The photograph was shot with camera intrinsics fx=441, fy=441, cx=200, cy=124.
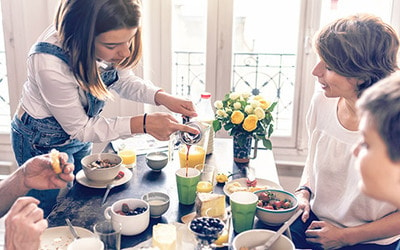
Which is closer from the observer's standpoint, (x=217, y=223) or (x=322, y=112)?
(x=217, y=223)

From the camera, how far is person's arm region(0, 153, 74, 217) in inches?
A: 56.1

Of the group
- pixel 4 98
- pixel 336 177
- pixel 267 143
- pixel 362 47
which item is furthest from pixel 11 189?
pixel 4 98

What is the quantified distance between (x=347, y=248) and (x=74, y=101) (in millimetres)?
1123

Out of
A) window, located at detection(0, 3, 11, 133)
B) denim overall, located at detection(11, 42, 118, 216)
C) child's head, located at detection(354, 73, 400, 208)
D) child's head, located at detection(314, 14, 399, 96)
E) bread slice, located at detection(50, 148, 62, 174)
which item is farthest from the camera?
window, located at detection(0, 3, 11, 133)

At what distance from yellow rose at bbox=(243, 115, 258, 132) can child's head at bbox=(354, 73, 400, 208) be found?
960 millimetres

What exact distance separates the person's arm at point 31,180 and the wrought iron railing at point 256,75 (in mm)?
1547

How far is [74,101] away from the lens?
167cm

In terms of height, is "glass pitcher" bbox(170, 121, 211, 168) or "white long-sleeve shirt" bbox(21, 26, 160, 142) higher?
Result: "white long-sleeve shirt" bbox(21, 26, 160, 142)

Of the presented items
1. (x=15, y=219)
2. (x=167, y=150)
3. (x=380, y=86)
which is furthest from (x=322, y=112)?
(x=15, y=219)

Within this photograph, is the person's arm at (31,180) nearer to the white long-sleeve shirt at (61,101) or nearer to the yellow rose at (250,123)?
the white long-sleeve shirt at (61,101)

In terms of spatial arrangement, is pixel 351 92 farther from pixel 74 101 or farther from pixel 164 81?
pixel 164 81

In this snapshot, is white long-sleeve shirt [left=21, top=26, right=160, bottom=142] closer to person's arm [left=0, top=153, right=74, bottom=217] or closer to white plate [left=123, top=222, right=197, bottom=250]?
person's arm [left=0, top=153, right=74, bottom=217]

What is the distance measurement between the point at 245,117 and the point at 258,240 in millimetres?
695

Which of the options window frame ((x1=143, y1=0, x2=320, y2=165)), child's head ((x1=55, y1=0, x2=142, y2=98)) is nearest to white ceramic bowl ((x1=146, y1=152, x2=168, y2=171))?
child's head ((x1=55, y1=0, x2=142, y2=98))
